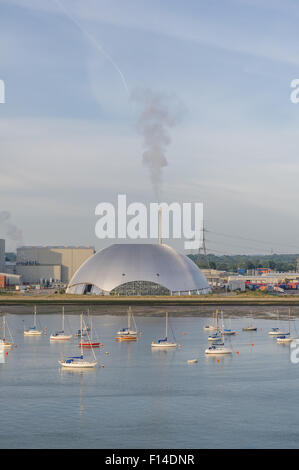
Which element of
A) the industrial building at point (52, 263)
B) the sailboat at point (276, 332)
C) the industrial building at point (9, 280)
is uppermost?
the industrial building at point (52, 263)

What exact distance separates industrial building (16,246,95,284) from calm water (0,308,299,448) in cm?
11314

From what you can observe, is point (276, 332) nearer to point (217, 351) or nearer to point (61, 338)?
point (217, 351)

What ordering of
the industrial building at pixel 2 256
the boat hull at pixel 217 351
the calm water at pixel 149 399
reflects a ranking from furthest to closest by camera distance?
1. the industrial building at pixel 2 256
2. the boat hull at pixel 217 351
3. the calm water at pixel 149 399

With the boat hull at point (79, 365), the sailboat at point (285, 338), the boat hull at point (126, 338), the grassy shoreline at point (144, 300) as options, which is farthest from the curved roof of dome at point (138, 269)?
the boat hull at point (79, 365)

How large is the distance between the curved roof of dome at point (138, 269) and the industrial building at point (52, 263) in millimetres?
42436

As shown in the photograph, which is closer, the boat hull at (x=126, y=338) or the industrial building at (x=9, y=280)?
the boat hull at (x=126, y=338)

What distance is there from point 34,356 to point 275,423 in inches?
1211

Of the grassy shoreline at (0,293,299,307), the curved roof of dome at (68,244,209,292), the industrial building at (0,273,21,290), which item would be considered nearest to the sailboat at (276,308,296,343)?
the grassy shoreline at (0,293,299,307)

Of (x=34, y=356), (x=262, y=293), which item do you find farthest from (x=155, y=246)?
(x=34, y=356)

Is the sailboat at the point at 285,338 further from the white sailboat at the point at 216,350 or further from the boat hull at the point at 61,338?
the boat hull at the point at 61,338

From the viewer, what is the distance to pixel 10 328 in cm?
8925

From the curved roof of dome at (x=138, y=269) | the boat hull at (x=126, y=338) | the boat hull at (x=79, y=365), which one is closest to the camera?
the boat hull at (x=79, y=365)

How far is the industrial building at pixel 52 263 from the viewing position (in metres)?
188
